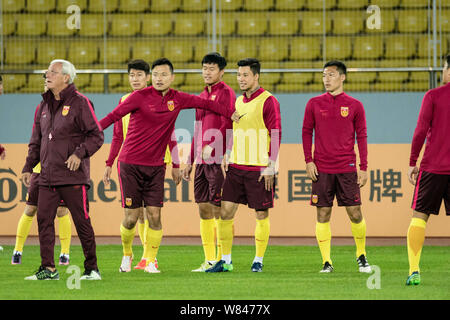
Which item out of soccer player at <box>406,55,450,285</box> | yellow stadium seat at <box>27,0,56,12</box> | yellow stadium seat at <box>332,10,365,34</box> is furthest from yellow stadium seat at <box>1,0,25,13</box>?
soccer player at <box>406,55,450,285</box>

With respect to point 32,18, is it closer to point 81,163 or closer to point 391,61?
point 391,61

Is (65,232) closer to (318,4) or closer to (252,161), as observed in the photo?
(252,161)

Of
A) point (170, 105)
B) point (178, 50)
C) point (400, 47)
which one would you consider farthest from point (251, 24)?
point (170, 105)

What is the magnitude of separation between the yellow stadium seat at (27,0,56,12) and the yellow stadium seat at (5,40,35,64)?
2.53 ft

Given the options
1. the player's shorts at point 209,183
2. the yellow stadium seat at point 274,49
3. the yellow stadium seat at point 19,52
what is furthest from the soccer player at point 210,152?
the yellow stadium seat at point 19,52

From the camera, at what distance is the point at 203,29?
48.1 ft

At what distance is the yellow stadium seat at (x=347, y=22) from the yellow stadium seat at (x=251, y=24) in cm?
130

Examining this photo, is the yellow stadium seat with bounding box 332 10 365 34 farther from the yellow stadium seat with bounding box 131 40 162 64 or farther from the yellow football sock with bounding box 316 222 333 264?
the yellow football sock with bounding box 316 222 333 264

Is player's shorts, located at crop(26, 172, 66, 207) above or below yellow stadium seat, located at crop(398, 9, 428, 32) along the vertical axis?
below

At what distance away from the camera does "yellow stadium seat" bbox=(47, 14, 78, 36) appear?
48.2 feet

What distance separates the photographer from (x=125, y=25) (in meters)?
14.8

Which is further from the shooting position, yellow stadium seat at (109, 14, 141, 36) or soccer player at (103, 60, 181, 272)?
yellow stadium seat at (109, 14, 141, 36)

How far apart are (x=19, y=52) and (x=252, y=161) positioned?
302 inches

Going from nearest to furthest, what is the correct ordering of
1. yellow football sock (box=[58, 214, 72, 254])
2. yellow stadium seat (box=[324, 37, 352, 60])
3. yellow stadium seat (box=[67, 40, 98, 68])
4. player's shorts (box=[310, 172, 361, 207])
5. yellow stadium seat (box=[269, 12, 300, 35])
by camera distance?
player's shorts (box=[310, 172, 361, 207]) → yellow football sock (box=[58, 214, 72, 254]) → yellow stadium seat (box=[324, 37, 352, 60]) → yellow stadium seat (box=[67, 40, 98, 68]) → yellow stadium seat (box=[269, 12, 300, 35])
